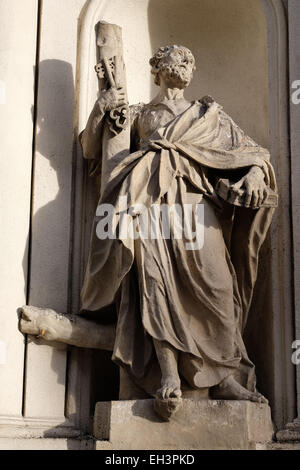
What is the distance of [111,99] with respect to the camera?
220 inches

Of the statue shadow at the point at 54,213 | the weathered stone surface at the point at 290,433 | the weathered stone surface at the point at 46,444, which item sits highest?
the statue shadow at the point at 54,213

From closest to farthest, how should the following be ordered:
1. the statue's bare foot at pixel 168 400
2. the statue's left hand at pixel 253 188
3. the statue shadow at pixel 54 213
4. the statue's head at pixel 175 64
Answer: the statue's bare foot at pixel 168 400 → the statue's left hand at pixel 253 188 → the statue shadow at pixel 54 213 → the statue's head at pixel 175 64

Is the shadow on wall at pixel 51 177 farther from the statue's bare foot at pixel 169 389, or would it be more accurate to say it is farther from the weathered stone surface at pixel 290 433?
the weathered stone surface at pixel 290 433

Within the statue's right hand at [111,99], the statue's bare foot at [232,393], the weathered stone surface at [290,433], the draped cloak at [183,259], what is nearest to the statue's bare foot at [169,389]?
the draped cloak at [183,259]

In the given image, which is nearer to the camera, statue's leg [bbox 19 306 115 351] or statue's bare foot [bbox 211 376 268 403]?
statue's bare foot [bbox 211 376 268 403]

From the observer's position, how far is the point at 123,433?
16.3ft

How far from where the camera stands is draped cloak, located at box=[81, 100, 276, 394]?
5160 mm

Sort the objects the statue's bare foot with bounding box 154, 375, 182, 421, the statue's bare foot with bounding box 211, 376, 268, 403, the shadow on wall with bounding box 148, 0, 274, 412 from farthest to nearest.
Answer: the shadow on wall with bounding box 148, 0, 274, 412
the statue's bare foot with bounding box 211, 376, 268, 403
the statue's bare foot with bounding box 154, 375, 182, 421

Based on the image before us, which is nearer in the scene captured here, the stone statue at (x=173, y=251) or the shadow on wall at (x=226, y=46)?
the stone statue at (x=173, y=251)

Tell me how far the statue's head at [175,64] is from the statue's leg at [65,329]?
4.45 feet

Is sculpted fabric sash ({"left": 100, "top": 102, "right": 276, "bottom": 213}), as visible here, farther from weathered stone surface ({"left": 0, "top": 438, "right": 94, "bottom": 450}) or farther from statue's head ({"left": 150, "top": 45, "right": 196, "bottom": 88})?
weathered stone surface ({"left": 0, "top": 438, "right": 94, "bottom": 450})

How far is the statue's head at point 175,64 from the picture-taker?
576 centimetres

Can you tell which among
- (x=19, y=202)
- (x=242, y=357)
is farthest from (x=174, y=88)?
(x=242, y=357)

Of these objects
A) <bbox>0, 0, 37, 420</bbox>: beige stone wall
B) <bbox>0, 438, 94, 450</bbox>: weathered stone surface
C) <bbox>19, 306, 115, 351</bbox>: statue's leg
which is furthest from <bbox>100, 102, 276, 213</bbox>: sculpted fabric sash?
<bbox>0, 438, 94, 450</bbox>: weathered stone surface
